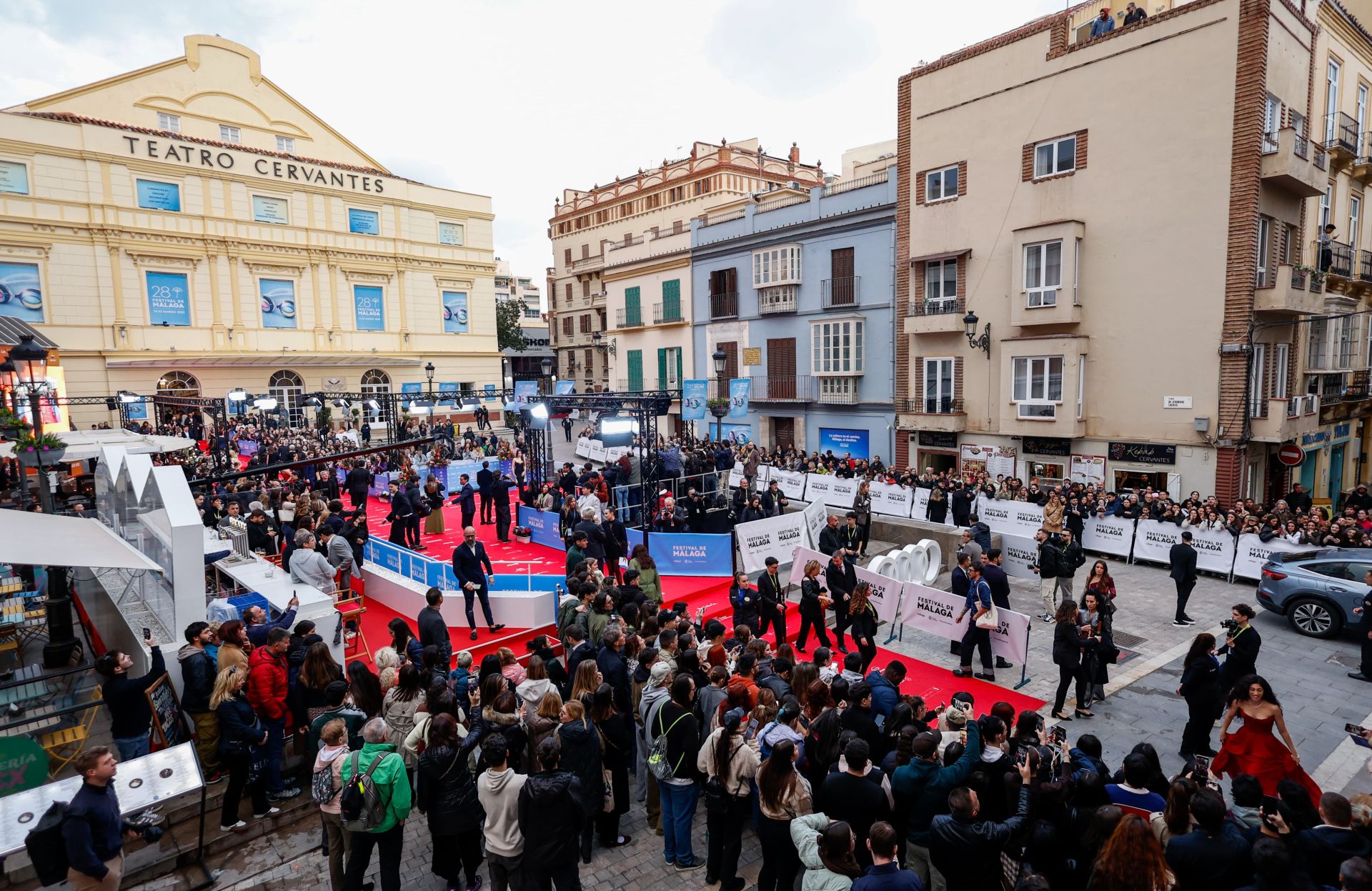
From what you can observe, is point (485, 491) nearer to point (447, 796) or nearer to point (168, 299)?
point (447, 796)

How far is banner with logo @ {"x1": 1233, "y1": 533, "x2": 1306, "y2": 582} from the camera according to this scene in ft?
45.8

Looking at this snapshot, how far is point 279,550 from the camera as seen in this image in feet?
46.3

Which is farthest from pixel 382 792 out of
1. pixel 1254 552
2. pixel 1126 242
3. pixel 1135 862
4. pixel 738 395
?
pixel 1126 242

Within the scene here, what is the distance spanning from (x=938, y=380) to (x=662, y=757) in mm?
19920

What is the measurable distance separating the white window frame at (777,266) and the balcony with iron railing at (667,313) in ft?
16.8

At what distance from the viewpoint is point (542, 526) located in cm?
1714

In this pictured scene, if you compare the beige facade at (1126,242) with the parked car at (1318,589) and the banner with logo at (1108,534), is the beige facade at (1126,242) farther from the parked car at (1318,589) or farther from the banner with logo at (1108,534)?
the parked car at (1318,589)

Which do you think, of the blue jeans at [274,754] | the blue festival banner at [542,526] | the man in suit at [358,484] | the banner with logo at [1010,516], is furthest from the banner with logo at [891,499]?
the blue jeans at [274,754]

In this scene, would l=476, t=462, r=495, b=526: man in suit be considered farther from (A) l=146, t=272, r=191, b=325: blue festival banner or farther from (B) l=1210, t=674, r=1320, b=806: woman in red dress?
(A) l=146, t=272, r=191, b=325: blue festival banner

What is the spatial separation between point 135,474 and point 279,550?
14.1 feet

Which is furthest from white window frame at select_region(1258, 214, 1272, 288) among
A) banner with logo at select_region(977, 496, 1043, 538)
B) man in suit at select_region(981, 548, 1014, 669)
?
man in suit at select_region(981, 548, 1014, 669)

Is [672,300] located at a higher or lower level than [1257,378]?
higher

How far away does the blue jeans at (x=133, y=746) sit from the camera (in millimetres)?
6695

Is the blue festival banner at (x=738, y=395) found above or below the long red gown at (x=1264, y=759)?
above
